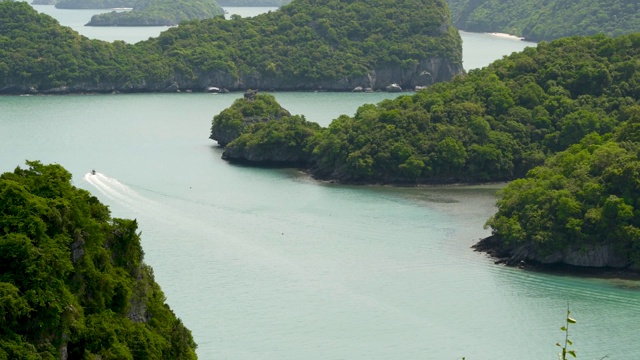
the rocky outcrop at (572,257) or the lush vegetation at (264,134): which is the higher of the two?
the lush vegetation at (264,134)

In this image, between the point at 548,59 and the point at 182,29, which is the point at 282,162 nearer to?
the point at 548,59

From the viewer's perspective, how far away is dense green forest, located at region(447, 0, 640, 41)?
133500mm

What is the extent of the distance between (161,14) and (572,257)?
121420mm

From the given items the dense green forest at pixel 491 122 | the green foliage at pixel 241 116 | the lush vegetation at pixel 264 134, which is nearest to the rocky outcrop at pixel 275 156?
the lush vegetation at pixel 264 134

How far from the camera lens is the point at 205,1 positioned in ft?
578

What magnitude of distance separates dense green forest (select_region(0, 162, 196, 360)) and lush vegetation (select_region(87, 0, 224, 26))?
128694mm

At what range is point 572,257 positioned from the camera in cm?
4988

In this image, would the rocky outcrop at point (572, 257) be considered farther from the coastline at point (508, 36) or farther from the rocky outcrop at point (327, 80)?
the coastline at point (508, 36)

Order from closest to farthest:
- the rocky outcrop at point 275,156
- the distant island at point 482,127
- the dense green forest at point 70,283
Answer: the dense green forest at point 70,283
the distant island at point 482,127
the rocky outcrop at point 275,156

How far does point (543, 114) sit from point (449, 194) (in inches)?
330

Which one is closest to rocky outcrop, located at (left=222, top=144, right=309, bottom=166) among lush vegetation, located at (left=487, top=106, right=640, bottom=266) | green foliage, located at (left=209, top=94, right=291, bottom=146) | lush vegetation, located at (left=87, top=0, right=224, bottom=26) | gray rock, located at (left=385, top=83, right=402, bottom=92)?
green foliage, located at (left=209, top=94, right=291, bottom=146)

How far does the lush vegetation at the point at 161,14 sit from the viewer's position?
6457 inches

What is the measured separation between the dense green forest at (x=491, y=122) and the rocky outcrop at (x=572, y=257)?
14900mm

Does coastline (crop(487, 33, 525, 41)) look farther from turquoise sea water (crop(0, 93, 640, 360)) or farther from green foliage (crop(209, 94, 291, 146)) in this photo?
turquoise sea water (crop(0, 93, 640, 360))
